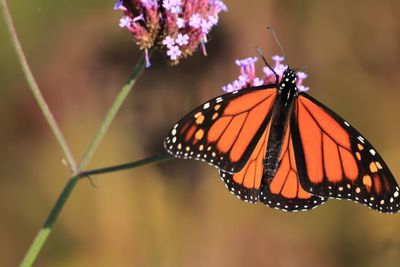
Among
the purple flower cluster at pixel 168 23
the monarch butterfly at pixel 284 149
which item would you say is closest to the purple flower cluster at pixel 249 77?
the monarch butterfly at pixel 284 149

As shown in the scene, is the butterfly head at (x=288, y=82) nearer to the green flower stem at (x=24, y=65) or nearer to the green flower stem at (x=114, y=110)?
the green flower stem at (x=114, y=110)

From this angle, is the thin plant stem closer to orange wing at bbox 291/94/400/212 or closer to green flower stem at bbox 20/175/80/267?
green flower stem at bbox 20/175/80/267

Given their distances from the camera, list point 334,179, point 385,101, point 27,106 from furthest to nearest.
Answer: point 385,101, point 27,106, point 334,179

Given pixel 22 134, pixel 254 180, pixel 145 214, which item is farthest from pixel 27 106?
pixel 254 180

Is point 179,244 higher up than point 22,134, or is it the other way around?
point 22,134

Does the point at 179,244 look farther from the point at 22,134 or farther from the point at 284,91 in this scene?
the point at 284,91

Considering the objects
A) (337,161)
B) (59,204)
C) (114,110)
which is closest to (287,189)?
(337,161)

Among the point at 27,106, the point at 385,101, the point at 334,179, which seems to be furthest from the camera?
the point at 385,101

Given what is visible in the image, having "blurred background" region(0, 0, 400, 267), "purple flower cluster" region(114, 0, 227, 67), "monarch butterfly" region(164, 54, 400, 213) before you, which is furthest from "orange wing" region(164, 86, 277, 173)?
"blurred background" region(0, 0, 400, 267)
